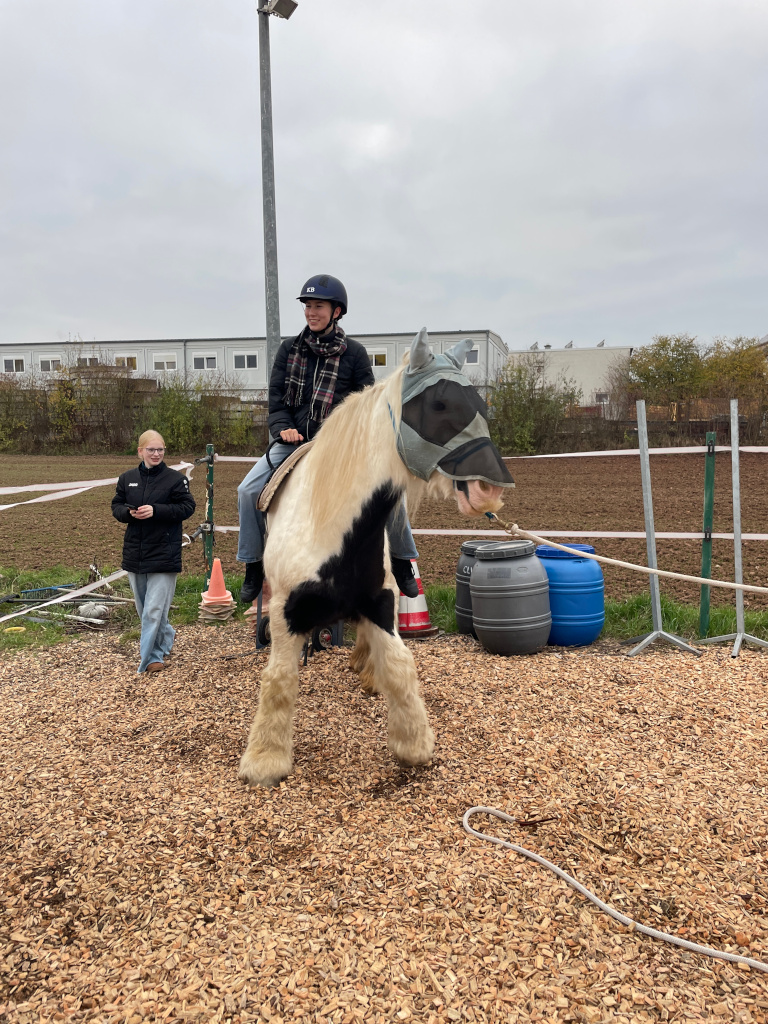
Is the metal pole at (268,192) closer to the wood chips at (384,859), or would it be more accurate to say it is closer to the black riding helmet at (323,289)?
the black riding helmet at (323,289)

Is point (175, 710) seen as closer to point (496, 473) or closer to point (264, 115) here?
point (496, 473)

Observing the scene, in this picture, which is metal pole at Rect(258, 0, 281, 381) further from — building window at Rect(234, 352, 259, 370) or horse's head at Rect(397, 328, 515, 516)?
building window at Rect(234, 352, 259, 370)

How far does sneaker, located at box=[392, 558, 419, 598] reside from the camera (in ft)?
11.7

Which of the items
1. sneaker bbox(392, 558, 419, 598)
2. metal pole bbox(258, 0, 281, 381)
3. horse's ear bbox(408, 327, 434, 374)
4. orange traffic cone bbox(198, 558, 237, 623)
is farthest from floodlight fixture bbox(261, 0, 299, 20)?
sneaker bbox(392, 558, 419, 598)

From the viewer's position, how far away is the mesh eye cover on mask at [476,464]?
237 centimetres

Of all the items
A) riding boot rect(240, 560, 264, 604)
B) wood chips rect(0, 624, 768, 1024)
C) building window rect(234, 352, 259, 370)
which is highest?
building window rect(234, 352, 259, 370)

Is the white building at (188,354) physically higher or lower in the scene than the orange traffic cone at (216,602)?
higher

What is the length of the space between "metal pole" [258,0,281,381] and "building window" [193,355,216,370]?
109ft

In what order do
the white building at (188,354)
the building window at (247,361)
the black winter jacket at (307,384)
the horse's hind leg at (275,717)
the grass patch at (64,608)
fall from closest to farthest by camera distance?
the horse's hind leg at (275,717) → the black winter jacket at (307,384) → the grass patch at (64,608) → the white building at (188,354) → the building window at (247,361)

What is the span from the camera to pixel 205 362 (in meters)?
38.4

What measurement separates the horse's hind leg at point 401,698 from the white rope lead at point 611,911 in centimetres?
48

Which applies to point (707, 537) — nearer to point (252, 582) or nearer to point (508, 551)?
point (508, 551)

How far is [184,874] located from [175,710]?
166 centimetres

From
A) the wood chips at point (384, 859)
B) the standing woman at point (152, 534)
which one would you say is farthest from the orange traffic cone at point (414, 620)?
the standing woman at point (152, 534)
